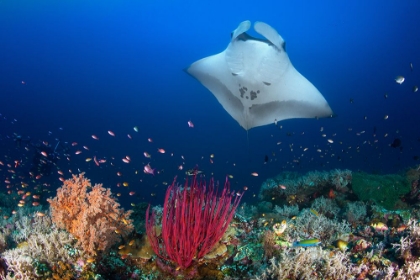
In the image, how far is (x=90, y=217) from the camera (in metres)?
4.04

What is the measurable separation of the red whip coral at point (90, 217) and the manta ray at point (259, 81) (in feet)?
15.5

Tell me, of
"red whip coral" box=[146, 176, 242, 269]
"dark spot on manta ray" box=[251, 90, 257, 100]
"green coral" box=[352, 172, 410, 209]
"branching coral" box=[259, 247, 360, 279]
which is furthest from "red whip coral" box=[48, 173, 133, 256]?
"green coral" box=[352, 172, 410, 209]

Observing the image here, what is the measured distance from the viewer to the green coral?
727cm

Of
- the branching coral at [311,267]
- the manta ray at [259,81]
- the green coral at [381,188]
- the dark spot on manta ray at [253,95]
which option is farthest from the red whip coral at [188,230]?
the green coral at [381,188]

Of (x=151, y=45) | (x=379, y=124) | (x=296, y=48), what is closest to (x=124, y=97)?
(x=151, y=45)

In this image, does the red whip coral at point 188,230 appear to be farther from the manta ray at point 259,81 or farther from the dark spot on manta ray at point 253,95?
the dark spot on manta ray at point 253,95

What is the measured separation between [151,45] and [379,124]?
91222 millimetres

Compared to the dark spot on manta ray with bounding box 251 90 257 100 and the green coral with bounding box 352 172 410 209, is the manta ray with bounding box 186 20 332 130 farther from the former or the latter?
the green coral with bounding box 352 172 410 209

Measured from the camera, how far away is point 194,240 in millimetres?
3172

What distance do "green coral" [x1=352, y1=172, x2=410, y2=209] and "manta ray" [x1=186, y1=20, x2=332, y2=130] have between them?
105 inches

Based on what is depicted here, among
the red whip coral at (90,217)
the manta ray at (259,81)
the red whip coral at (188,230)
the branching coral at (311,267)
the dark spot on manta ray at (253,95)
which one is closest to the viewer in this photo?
the branching coral at (311,267)

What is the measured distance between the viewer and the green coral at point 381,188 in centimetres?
727

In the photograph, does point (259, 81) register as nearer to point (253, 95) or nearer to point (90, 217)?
point (253, 95)

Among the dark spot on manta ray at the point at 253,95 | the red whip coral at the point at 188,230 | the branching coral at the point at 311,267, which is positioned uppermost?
the dark spot on manta ray at the point at 253,95
